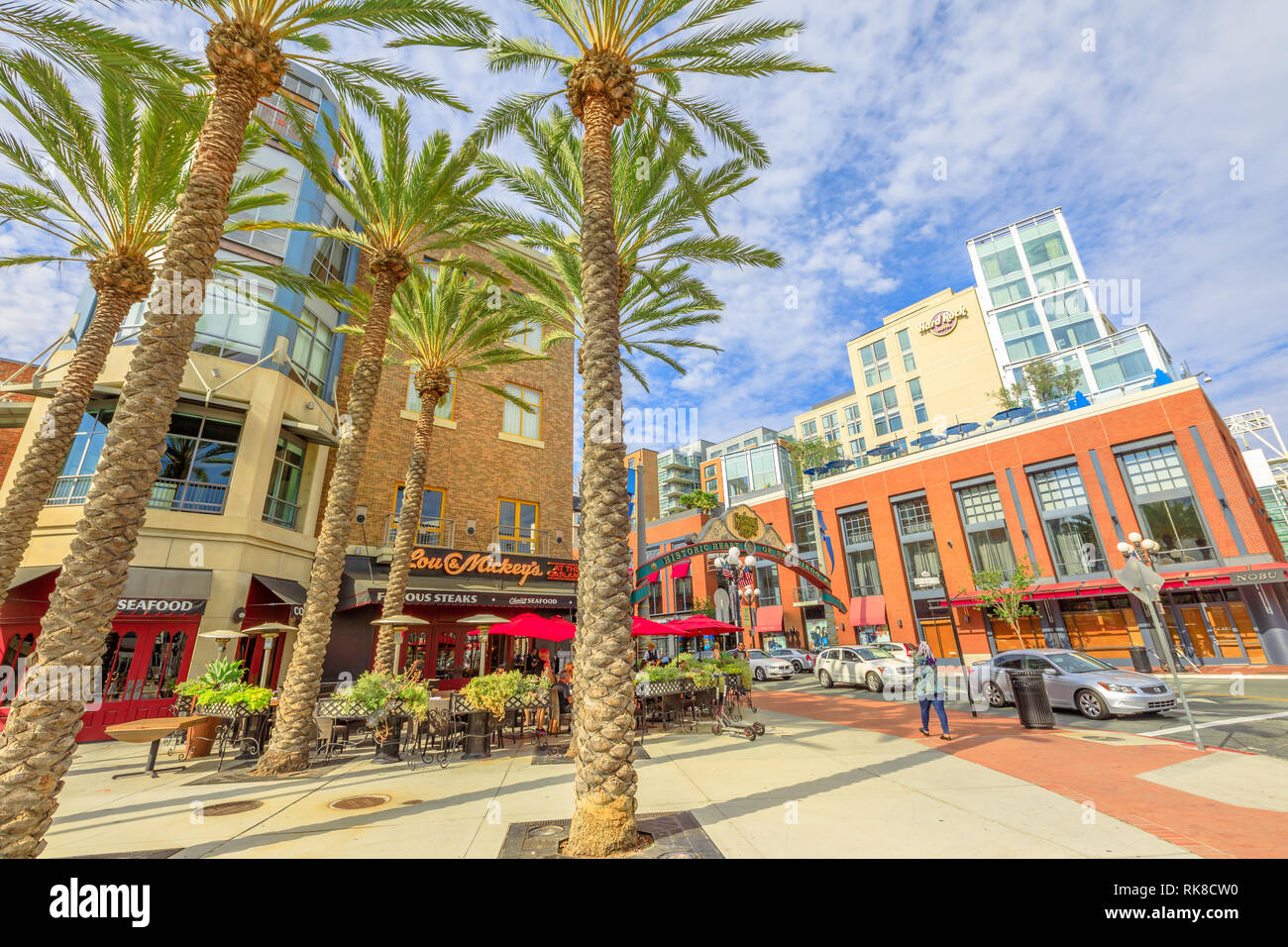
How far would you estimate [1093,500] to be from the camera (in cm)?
2972

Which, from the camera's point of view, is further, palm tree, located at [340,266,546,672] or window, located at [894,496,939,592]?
window, located at [894,496,939,592]

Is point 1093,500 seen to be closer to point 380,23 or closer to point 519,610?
point 519,610

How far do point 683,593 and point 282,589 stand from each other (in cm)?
3881

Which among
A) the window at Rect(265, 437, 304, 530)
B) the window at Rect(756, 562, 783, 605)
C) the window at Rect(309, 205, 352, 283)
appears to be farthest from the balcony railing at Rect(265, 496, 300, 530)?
the window at Rect(756, 562, 783, 605)

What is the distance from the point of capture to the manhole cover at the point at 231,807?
289 inches

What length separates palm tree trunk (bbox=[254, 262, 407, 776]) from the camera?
983 cm

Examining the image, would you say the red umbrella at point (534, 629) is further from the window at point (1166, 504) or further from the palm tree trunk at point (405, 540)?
the window at point (1166, 504)

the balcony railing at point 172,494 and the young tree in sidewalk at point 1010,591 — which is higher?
the balcony railing at point 172,494

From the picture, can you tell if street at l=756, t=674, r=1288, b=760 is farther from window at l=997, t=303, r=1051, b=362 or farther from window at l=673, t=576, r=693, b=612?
window at l=997, t=303, r=1051, b=362

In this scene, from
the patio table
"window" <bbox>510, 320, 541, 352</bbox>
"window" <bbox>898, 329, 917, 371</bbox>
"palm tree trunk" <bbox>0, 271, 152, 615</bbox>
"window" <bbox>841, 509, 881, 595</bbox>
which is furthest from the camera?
"window" <bbox>898, 329, 917, 371</bbox>

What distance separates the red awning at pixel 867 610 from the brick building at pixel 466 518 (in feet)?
72.7

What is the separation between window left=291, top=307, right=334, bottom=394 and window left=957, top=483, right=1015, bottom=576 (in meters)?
35.5

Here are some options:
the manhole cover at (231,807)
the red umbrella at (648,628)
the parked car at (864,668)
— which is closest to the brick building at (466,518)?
the red umbrella at (648,628)
